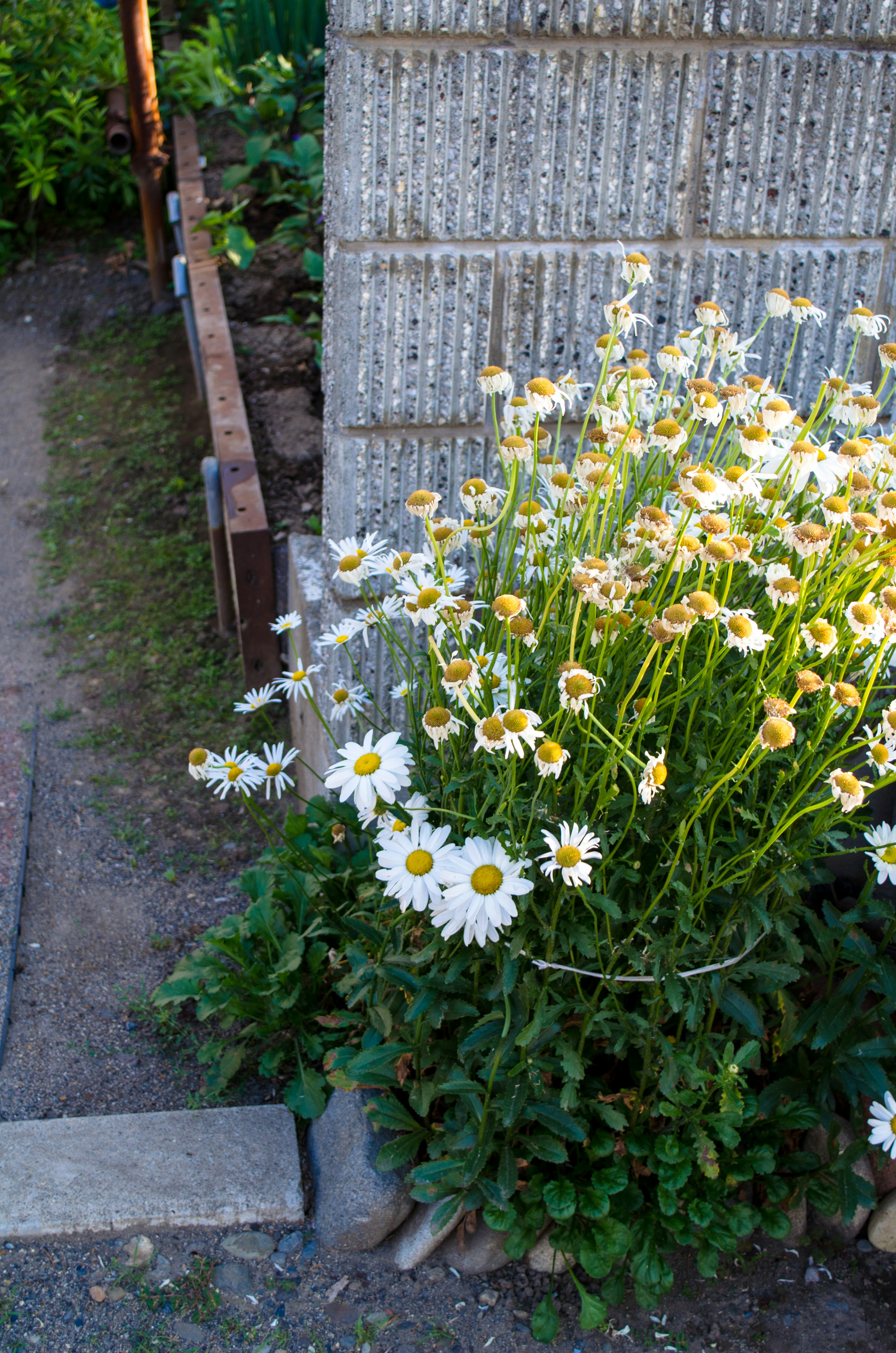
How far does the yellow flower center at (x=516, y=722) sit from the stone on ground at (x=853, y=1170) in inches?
41.4

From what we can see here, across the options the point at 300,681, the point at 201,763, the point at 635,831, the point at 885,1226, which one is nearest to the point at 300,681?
the point at 300,681

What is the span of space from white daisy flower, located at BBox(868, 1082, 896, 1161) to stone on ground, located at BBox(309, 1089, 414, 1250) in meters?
0.79

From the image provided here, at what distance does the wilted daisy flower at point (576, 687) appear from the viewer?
136 cm

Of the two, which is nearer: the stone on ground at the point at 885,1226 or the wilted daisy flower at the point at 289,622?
the stone on ground at the point at 885,1226

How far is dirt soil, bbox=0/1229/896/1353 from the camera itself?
1.81 m

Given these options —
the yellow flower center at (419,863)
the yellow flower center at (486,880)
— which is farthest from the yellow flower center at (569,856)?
the yellow flower center at (419,863)

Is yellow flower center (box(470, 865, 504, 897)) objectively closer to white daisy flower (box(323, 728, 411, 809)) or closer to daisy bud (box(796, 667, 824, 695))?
white daisy flower (box(323, 728, 411, 809))

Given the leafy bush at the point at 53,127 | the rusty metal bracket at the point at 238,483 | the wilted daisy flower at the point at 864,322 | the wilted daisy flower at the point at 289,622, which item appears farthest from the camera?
the leafy bush at the point at 53,127

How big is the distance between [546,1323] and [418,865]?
82 cm

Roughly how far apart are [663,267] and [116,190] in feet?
17.0

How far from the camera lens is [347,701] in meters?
1.98

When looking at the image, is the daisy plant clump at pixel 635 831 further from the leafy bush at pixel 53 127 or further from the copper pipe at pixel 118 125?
the leafy bush at pixel 53 127

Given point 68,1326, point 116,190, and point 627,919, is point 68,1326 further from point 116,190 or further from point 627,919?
point 116,190

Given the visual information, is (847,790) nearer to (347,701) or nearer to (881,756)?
(881,756)
